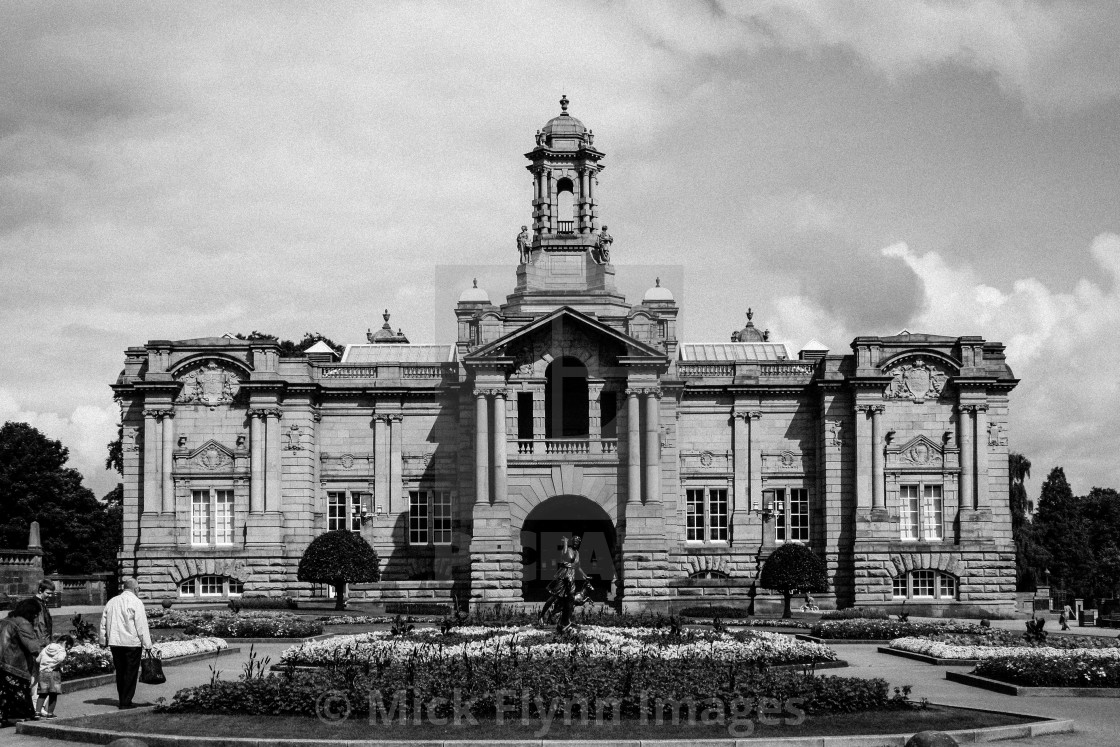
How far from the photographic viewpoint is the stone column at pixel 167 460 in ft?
194

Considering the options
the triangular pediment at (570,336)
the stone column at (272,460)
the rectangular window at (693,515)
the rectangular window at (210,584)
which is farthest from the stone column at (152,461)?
the rectangular window at (693,515)

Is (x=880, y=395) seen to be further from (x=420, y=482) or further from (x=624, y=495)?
(x=420, y=482)

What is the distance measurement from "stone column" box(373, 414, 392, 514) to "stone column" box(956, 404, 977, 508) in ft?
78.9

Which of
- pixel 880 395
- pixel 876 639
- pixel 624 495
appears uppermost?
pixel 880 395

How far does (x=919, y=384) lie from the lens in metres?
60.7

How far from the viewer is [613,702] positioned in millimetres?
22688

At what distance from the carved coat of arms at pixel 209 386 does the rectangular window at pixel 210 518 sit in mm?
3718

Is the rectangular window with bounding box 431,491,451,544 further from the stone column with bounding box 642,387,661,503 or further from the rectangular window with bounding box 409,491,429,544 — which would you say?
the stone column with bounding box 642,387,661,503

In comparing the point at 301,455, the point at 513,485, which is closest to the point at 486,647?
the point at 513,485

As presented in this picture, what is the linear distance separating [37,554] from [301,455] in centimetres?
1154

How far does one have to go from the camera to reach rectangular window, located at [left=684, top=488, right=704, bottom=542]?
204 feet

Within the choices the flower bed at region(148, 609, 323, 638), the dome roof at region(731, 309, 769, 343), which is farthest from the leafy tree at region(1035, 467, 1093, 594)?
the flower bed at region(148, 609, 323, 638)

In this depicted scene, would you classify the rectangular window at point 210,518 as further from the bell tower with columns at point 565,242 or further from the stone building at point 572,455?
the bell tower with columns at point 565,242

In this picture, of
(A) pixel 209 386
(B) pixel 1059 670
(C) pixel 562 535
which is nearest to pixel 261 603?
(A) pixel 209 386
